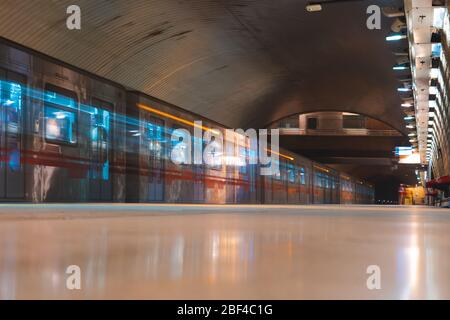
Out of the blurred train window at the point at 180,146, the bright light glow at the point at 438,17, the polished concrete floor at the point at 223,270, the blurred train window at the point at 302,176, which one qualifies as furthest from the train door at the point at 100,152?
the blurred train window at the point at 302,176

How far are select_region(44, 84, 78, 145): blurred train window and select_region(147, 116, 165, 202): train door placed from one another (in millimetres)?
3886

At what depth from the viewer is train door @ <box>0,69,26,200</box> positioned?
1159cm

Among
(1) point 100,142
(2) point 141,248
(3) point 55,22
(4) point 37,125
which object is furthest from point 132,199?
(2) point 141,248

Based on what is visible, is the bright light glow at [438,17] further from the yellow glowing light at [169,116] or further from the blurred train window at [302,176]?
the blurred train window at [302,176]

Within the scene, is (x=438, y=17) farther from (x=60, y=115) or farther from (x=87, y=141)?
(x=87, y=141)

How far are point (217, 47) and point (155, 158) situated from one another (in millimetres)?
4394

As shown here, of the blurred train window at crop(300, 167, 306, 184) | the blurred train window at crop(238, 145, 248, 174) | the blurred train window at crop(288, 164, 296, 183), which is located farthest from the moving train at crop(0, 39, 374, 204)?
the blurred train window at crop(300, 167, 306, 184)

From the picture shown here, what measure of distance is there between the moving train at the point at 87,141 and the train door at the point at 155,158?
3 cm

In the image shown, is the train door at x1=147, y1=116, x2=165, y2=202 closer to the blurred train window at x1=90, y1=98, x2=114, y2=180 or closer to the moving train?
the moving train

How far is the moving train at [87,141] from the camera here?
39.3 ft

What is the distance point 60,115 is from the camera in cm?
1344

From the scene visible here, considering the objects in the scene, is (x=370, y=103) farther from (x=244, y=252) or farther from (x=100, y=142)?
(x=244, y=252)

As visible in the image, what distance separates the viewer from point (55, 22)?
12.6 metres

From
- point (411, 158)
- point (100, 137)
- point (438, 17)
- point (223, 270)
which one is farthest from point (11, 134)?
point (411, 158)
